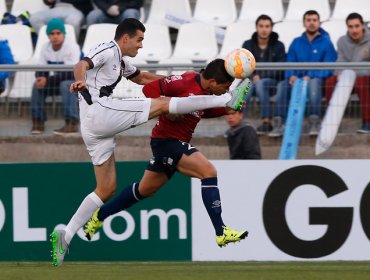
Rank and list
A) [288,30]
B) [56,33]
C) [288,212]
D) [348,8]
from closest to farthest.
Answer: [288,212] → [56,33] → [288,30] → [348,8]

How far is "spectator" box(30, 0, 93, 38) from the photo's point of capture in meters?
16.2

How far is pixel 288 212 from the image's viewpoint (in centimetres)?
1286

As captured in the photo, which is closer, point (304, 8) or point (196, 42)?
point (196, 42)

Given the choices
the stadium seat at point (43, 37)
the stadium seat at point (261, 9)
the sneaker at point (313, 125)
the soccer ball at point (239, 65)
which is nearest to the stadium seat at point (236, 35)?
the stadium seat at point (261, 9)

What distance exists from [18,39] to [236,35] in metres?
3.10

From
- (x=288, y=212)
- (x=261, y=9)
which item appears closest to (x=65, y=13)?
(x=261, y=9)

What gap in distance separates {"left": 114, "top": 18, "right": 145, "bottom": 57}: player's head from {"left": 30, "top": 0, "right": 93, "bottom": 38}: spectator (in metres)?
5.30

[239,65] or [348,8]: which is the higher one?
[348,8]

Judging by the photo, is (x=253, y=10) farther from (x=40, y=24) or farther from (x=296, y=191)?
(x=296, y=191)

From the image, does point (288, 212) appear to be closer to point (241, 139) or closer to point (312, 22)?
point (241, 139)

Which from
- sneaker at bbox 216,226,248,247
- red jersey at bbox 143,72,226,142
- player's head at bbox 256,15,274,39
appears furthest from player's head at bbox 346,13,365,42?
sneaker at bbox 216,226,248,247

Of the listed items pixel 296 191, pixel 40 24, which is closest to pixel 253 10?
pixel 40 24

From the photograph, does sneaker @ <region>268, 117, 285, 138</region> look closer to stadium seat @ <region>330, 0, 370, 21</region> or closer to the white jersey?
the white jersey
